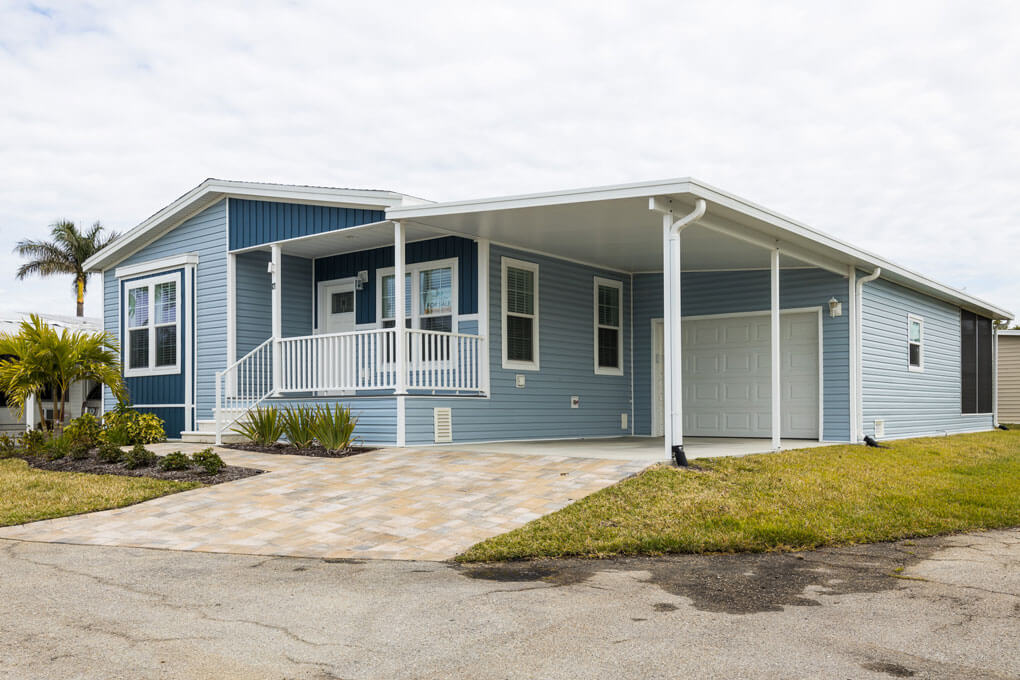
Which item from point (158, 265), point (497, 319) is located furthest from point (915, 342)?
point (158, 265)

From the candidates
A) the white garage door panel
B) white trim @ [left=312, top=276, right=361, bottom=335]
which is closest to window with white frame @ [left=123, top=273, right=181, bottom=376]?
white trim @ [left=312, top=276, right=361, bottom=335]

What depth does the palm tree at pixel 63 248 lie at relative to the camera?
121 ft

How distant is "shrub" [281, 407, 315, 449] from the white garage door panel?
6.67 metres

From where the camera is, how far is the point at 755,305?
46.1ft

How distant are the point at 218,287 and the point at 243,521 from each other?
7344 millimetres

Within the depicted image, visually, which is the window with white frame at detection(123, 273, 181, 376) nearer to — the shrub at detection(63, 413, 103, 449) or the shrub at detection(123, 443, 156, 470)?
the shrub at detection(63, 413, 103, 449)

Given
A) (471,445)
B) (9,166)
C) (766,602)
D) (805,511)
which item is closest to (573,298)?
(471,445)

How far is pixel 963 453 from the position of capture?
1328cm

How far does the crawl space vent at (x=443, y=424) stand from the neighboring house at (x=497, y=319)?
3 centimetres

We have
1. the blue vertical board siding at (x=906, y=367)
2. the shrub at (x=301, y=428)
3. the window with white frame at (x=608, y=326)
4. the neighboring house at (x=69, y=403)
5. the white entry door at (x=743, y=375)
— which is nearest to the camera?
the shrub at (x=301, y=428)

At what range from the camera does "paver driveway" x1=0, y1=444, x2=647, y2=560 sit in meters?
6.76

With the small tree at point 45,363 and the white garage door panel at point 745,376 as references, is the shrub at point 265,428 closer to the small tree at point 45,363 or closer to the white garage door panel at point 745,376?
the small tree at point 45,363

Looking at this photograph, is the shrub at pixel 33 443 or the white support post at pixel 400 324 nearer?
the white support post at pixel 400 324

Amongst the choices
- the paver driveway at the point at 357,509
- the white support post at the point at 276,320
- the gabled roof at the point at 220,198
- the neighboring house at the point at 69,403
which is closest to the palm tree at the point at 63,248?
the neighboring house at the point at 69,403
